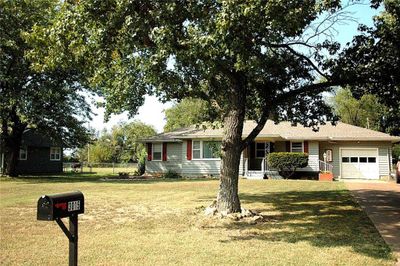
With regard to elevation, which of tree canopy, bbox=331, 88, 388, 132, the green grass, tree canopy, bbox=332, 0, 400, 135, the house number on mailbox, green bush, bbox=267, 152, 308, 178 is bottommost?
the green grass

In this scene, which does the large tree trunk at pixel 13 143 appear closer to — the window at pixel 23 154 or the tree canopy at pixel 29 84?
the tree canopy at pixel 29 84

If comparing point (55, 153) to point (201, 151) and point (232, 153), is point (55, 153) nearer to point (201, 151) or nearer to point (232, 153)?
point (201, 151)

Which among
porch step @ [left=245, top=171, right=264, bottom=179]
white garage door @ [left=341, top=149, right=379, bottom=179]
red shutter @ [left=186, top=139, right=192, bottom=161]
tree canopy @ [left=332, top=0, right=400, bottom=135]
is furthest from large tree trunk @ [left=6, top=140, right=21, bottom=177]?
tree canopy @ [left=332, top=0, right=400, bottom=135]

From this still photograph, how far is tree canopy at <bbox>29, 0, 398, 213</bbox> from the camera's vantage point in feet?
24.9

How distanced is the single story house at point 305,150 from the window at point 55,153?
15.9 metres

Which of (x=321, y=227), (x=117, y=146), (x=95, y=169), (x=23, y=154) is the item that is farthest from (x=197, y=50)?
(x=117, y=146)

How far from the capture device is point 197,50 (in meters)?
7.81

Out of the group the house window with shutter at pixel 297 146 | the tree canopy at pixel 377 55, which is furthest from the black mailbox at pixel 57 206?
the house window with shutter at pixel 297 146

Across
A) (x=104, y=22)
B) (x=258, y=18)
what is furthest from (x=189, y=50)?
(x=104, y=22)

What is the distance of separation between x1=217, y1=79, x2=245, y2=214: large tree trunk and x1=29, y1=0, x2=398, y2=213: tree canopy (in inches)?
1.0

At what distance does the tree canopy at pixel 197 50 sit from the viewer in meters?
7.58

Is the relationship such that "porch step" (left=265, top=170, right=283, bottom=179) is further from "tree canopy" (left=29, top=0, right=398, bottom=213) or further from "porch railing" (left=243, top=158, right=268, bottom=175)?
"tree canopy" (left=29, top=0, right=398, bottom=213)

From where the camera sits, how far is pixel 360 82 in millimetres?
11430

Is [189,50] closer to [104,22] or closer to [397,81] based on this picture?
[104,22]
